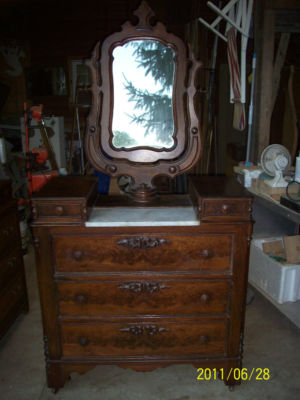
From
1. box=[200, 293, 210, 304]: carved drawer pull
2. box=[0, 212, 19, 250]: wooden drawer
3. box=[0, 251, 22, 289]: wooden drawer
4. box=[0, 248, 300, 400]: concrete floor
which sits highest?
box=[0, 212, 19, 250]: wooden drawer

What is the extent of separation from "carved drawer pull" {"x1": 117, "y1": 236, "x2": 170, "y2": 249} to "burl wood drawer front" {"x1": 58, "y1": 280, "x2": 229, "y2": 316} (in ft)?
0.69

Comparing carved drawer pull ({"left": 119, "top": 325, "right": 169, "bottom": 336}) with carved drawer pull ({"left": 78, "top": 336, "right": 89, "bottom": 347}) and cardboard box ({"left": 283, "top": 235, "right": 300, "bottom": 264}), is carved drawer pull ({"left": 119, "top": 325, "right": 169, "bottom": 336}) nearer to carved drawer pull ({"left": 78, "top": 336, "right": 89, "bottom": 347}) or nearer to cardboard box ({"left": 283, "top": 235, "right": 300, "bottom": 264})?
carved drawer pull ({"left": 78, "top": 336, "right": 89, "bottom": 347})

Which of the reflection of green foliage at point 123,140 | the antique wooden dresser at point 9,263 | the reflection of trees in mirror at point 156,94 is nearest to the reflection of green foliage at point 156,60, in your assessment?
the reflection of trees in mirror at point 156,94

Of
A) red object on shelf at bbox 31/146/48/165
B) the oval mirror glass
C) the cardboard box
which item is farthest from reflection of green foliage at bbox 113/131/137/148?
red object on shelf at bbox 31/146/48/165

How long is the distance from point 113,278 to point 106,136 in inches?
30.4

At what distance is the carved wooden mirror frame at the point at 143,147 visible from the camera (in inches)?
71.0

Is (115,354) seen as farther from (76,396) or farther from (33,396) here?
(33,396)

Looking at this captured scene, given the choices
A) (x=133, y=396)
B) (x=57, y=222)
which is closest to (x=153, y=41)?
(x=57, y=222)

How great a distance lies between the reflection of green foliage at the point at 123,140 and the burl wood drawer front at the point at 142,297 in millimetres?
752

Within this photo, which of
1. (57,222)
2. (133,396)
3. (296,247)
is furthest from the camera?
(296,247)

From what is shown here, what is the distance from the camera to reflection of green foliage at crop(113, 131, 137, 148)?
1.92 meters

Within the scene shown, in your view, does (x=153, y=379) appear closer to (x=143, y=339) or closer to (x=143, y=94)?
(x=143, y=339)

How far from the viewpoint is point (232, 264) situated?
1.84 metres

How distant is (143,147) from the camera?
1938mm
